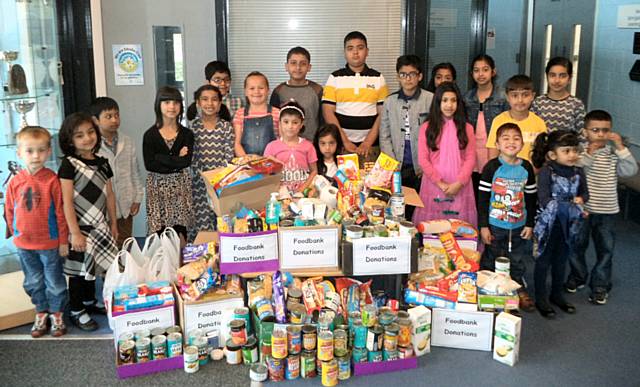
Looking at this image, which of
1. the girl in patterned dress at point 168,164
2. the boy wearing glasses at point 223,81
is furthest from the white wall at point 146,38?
the girl in patterned dress at point 168,164

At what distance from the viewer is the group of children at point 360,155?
3436 mm

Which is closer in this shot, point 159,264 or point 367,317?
point 367,317

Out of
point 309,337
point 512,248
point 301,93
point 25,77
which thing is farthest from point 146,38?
point 512,248

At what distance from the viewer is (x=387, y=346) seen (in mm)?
3066

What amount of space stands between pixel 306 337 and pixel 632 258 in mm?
2970

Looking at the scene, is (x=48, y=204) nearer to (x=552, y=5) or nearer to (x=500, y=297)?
(x=500, y=297)

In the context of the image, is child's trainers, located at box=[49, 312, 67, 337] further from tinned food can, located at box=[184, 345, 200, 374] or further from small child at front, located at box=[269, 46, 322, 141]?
small child at front, located at box=[269, 46, 322, 141]

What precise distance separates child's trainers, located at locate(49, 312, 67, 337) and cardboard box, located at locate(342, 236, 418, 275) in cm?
159

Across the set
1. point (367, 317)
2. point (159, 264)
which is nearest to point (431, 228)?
point (367, 317)

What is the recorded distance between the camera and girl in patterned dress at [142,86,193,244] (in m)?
3.93

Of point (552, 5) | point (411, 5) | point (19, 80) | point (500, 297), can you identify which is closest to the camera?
point (500, 297)

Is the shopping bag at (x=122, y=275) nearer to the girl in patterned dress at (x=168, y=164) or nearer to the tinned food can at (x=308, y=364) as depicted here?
the girl in patterned dress at (x=168, y=164)

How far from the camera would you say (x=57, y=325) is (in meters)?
3.47

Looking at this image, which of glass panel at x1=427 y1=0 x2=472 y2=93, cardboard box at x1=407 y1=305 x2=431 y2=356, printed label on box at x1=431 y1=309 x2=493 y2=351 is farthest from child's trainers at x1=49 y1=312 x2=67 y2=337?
glass panel at x1=427 y1=0 x2=472 y2=93
